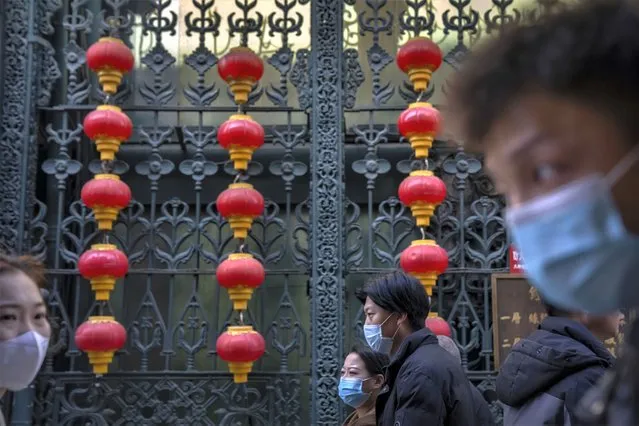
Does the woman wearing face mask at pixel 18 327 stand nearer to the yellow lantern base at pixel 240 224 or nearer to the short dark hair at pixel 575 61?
the short dark hair at pixel 575 61

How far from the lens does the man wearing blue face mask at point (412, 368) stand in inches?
120

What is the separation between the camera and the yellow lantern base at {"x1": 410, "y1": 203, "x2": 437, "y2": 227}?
5535mm

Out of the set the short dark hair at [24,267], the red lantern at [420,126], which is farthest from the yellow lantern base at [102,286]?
the short dark hair at [24,267]

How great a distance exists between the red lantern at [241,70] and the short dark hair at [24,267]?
3266mm

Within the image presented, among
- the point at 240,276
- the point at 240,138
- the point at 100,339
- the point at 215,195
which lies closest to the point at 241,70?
the point at 240,138

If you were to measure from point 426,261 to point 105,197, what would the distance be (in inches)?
85.4

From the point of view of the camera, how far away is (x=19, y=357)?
2.39 meters

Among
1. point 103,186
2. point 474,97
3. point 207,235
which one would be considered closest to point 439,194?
point 207,235

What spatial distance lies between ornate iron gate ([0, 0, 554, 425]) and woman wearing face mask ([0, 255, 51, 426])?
3240 millimetres

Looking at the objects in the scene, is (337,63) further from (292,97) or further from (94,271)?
(94,271)

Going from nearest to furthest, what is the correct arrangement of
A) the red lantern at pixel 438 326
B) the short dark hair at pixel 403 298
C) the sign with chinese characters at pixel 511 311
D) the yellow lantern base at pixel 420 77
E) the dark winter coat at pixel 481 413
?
the dark winter coat at pixel 481 413 < the short dark hair at pixel 403 298 < the red lantern at pixel 438 326 < the sign with chinese characters at pixel 511 311 < the yellow lantern base at pixel 420 77

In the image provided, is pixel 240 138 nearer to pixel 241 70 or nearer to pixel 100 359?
pixel 241 70

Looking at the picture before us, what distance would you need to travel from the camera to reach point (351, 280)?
619cm

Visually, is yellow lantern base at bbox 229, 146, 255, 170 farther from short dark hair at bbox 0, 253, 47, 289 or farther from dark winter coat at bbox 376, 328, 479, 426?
short dark hair at bbox 0, 253, 47, 289
